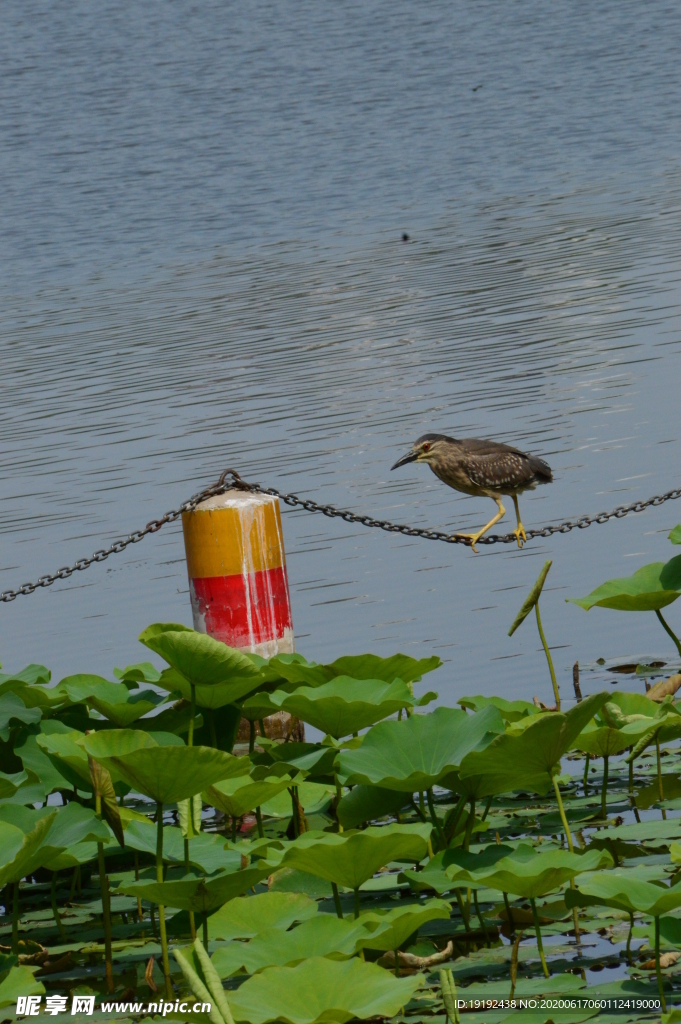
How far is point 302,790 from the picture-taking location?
477 centimetres

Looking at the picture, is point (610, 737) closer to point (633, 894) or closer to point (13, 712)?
point (633, 894)

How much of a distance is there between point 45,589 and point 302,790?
5537mm

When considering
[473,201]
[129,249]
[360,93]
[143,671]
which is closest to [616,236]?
[473,201]

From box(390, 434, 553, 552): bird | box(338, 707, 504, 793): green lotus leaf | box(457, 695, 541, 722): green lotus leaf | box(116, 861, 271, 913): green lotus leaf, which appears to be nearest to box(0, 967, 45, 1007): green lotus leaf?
box(116, 861, 271, 913): green lotus leaf

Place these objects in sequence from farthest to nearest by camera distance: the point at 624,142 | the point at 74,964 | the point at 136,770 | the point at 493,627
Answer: the point at 624,142
the point at 493,627
the point at 74,964
the point at 136,770

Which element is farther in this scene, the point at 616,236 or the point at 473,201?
the point at 473,201

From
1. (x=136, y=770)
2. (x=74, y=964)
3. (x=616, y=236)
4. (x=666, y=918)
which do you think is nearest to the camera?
(x=666, y=918)

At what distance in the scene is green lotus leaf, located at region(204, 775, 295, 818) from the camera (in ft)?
13.9

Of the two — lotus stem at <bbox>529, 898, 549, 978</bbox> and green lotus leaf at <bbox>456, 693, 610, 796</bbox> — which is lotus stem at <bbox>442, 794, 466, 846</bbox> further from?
lotus stem at <bbox>529, 898, 549, 978</bbox>

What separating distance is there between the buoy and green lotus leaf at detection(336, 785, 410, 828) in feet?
6.84

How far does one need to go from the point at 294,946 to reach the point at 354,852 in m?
0.27

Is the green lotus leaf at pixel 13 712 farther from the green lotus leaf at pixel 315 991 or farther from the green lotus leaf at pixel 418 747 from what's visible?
the green lotus leaf at pixel 315 991

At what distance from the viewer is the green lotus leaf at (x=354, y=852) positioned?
11.6ft

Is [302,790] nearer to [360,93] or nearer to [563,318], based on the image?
[563,318]
